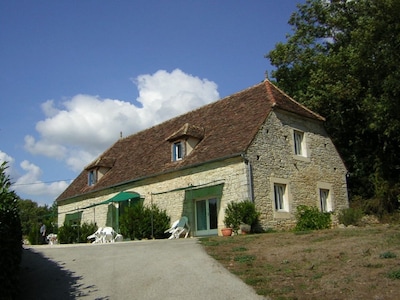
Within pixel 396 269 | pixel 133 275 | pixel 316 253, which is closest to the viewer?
pixel 396 269

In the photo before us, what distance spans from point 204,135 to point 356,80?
9.40 m

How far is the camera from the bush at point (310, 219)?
2036 cm

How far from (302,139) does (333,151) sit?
269cm

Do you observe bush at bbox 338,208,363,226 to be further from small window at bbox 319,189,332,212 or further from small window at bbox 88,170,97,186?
small window at bbox 88,170,97,186

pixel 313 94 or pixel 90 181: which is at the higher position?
pixel 313 94

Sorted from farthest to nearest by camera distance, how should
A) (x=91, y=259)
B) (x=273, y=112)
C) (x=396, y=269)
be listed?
(x=273, y=112), (x=91, y=259), (x=396, y=269)

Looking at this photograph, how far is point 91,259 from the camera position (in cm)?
1361

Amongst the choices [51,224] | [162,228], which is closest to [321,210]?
[162,228]

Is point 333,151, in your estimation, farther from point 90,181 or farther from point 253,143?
point 90,181

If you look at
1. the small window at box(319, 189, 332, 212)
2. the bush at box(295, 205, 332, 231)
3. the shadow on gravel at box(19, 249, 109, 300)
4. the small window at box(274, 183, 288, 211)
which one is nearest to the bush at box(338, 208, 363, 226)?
the bush at box(295, 205, 332, 231)

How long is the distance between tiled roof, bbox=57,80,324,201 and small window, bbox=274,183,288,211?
9.55 feet

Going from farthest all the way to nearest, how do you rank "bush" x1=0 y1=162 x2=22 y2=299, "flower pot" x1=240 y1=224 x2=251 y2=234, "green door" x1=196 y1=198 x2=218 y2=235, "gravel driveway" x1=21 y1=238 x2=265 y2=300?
"green door" x1=196 y1=198 x2=218 y2=235
"flower pot" x1=240 y1=224 x2=251 y2=234
"gravel driveway" x1=21 y1=238 x2=265 y2=300
"bush" x1=0 y1=162 x2=22 y2=299

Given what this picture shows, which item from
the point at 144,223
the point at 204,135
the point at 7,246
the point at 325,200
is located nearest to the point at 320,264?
the point at 7,246

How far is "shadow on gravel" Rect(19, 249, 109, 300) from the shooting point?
9.77 meters
